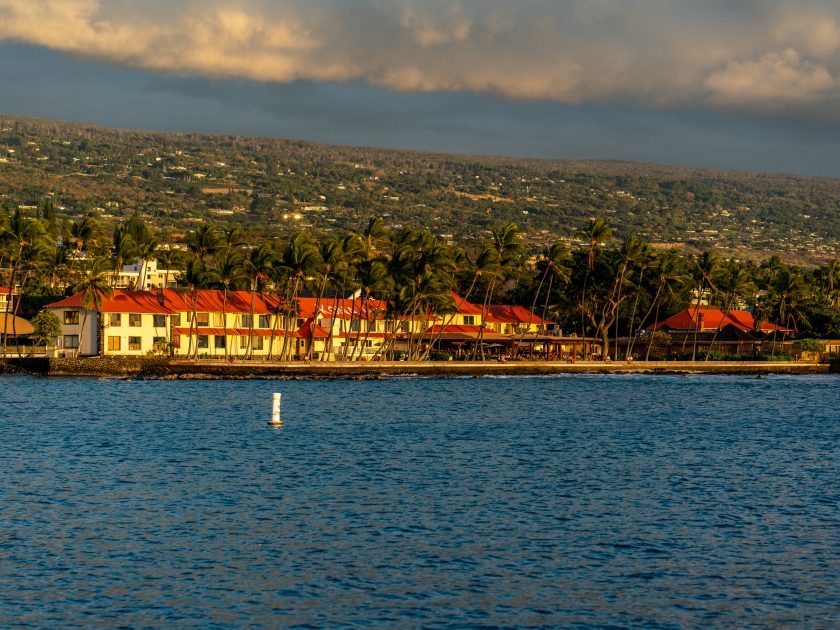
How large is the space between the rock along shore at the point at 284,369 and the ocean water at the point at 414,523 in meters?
40.5

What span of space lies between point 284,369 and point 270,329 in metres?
21.6

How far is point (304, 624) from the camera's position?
20922 mm

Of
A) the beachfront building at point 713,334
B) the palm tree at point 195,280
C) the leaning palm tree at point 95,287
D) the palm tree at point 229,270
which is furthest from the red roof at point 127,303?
the beachfront building at point 713,334

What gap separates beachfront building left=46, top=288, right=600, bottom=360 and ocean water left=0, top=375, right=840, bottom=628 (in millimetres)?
52873

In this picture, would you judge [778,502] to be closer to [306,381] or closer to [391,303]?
[306,381]

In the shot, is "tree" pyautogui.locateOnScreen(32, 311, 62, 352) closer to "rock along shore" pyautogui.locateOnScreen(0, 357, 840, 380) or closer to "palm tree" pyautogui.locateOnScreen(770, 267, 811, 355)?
"rock along shore" pyautogui.locateOnScreen(0, 357, 840, 380)

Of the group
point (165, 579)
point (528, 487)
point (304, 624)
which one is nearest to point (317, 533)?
point (165, 579)

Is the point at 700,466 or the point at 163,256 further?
the point at 163,256

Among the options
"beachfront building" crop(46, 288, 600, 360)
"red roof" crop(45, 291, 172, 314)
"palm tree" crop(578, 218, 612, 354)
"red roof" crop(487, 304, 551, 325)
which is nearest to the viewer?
"red roof" crop(45, 291, 172, 314)

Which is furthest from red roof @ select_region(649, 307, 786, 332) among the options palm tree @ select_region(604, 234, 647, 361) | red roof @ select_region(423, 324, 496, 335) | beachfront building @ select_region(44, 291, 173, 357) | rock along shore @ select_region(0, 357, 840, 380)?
beachfront building @ select_region(44, 291, 173, 357)

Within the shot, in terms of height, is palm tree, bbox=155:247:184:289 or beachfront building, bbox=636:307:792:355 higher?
palm tree, bbox=155:247:184:289

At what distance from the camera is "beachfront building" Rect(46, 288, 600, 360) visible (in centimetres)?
11281

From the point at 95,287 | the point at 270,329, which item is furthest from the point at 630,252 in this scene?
the point at 95,287

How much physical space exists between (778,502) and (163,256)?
402ft
